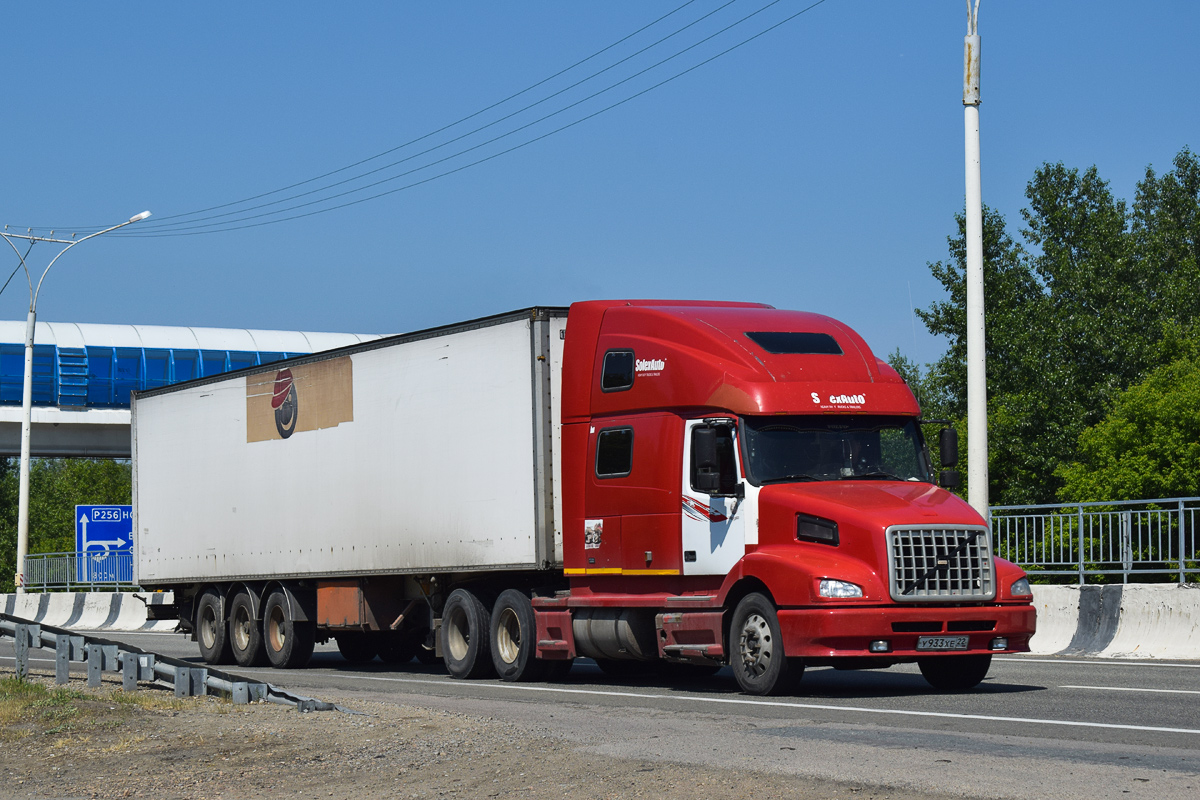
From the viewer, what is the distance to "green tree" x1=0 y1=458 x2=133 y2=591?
3489 inches

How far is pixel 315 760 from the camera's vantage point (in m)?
10.0

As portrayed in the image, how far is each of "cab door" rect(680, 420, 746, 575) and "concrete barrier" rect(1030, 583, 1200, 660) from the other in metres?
6.28

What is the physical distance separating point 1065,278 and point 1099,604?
134ft

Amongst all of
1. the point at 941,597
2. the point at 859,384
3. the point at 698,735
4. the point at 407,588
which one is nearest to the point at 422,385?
the point at 407,588

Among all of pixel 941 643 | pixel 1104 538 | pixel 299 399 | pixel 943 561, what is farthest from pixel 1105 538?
pixel 299 399

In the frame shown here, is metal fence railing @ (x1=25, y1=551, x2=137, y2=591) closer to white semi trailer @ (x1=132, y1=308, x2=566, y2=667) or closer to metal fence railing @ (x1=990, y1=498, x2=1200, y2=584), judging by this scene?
white semi trailer @ (x1=132, y1=308, x2=566, y2=667)

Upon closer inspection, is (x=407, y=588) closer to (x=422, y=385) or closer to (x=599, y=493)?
(x=422, y=385)

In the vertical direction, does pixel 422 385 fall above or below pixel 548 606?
above

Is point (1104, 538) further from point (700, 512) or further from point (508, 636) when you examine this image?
point (508, 636)

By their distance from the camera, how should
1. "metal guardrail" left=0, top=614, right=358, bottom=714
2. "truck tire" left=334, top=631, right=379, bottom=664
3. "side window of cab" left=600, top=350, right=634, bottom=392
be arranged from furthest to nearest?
1. "truck tire" left=334, top=631, right=379, bottom=664
2. "side window of cab" left=600, top=350, right=634, bottom=392
3. "metal guardrail" left=0, top=614, right=358, bottom=714

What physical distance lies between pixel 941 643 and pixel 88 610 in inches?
1260

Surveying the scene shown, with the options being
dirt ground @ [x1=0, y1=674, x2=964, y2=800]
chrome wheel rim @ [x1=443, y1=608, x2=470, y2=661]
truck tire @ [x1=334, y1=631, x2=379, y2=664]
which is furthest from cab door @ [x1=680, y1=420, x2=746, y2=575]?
truck tire @ [x1=334, y1=631, x2=379, y2=664]

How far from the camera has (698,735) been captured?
35.5ft

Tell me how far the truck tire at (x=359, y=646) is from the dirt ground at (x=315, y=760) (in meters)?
8.91
